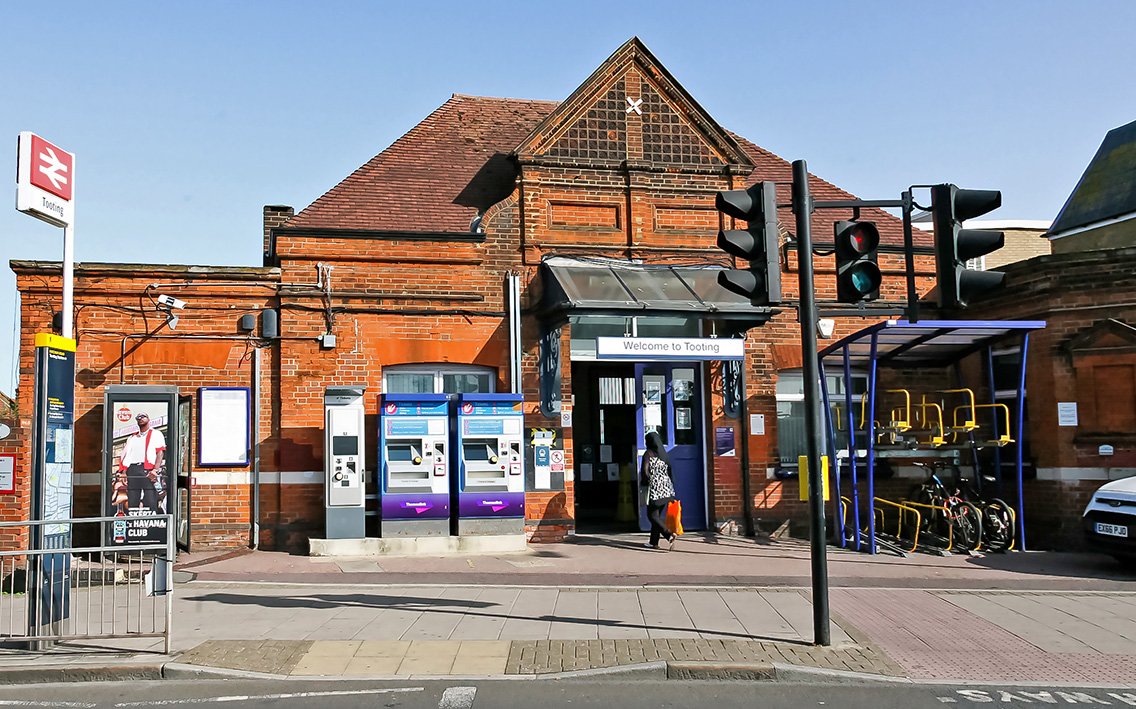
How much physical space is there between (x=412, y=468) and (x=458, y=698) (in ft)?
22.0

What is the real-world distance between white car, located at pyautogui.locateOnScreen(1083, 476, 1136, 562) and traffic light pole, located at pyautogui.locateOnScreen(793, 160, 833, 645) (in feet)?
19.3

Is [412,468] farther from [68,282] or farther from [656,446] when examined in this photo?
[68,282]

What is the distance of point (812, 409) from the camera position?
764 cm

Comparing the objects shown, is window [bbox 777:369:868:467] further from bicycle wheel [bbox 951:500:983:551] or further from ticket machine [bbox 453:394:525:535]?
ticket machine [bbox 453:394:525:535]

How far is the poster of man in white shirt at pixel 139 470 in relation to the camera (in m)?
12.0

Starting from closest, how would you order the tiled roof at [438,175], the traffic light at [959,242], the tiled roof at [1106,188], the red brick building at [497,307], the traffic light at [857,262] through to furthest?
the traffic light at [959,242]
the traffic light at [857,262]
the red brick building at [497,307]
the tiled roof at [438,175]
the tiled roof at [1106,188]

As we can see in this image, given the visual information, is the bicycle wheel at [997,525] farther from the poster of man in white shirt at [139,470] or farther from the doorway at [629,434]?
the poster of man in white shirt at [139,470]

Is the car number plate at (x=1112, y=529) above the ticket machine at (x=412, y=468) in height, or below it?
below

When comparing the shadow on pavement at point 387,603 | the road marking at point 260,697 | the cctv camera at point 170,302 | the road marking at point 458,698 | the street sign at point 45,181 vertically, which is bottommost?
the road marking at point 260,697

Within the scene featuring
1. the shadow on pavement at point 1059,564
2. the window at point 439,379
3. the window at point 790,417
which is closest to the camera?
the shadow on pavement at point 1059,564

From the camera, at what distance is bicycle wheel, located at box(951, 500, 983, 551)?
43.0 ft

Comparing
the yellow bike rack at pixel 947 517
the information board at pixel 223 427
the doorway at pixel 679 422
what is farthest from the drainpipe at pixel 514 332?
the yellow bike rack at pixel 947 517

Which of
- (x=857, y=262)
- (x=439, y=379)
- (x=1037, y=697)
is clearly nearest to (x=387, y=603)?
(x=439, y=379)

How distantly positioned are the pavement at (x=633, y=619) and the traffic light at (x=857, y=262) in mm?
3001
